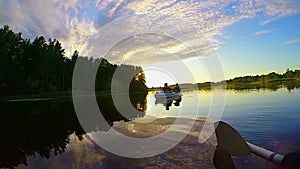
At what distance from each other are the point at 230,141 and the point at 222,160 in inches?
29.2

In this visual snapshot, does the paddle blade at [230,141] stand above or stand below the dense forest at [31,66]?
below

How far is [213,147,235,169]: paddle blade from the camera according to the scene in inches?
281

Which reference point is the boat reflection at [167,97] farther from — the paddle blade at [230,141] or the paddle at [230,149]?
the paddle blade at [230,141]

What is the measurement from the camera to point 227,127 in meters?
6.76

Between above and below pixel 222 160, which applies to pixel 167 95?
above

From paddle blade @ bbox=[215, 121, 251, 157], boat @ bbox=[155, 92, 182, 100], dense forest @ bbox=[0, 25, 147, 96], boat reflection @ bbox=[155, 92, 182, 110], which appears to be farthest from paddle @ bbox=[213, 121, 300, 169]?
dense forest @ bbox=[0, 25, 147, 96]

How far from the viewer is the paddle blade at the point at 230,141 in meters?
6.73

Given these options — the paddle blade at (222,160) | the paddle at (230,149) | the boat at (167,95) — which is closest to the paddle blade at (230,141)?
the paddle at (230,149)

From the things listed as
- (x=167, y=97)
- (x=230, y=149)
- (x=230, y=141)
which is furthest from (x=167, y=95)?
(x=230, y=141)

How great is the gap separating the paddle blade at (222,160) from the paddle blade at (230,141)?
19 centimetres

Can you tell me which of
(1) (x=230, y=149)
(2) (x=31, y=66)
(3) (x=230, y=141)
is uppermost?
(2) (x=31, y=66)

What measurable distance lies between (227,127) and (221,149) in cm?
77

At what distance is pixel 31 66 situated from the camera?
219ft

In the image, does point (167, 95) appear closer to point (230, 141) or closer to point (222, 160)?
point (222, 160)
